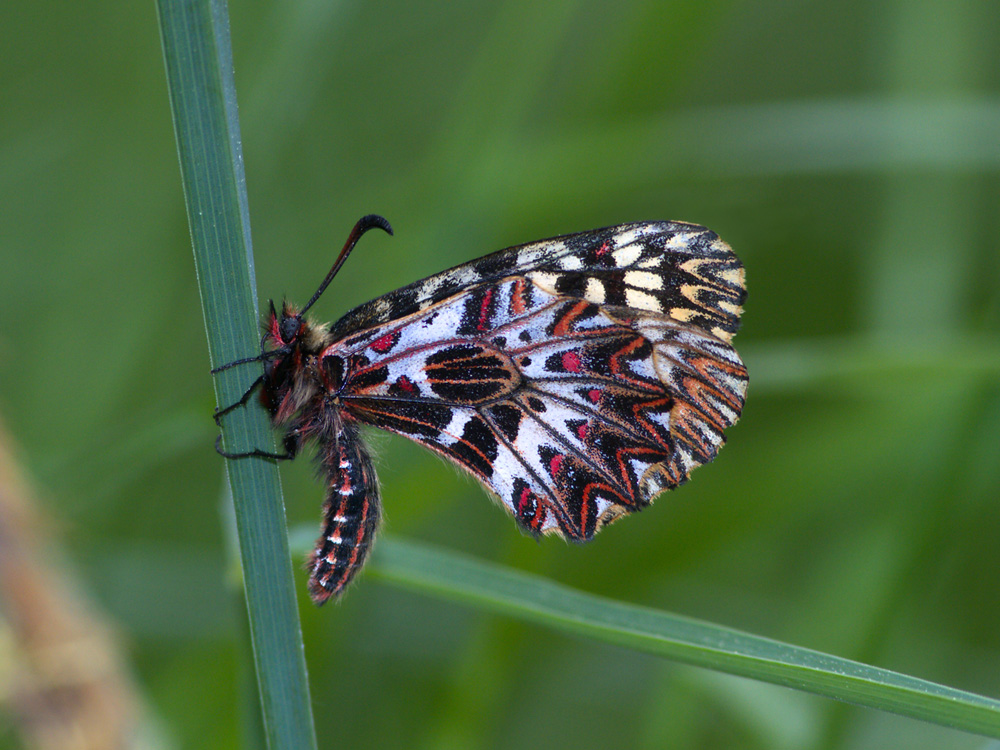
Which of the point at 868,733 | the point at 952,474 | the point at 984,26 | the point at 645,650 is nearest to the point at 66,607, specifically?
the point at 645,650

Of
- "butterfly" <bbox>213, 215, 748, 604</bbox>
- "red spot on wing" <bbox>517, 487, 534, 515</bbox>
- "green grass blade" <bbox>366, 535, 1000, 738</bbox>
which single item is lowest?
"green grass blade" <bbox>366, 535, 1000, 738</bbox>

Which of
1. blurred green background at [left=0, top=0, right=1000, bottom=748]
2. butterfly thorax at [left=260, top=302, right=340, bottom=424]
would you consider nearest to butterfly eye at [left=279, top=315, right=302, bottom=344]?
butterfly thorax at [left=260, top=302, right=340, bottom=424]

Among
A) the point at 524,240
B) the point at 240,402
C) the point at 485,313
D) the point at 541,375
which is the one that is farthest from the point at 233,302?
the point at 524,240

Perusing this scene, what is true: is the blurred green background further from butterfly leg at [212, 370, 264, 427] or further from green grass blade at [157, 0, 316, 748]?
butterfly leg at [212, 370, 264, 427]

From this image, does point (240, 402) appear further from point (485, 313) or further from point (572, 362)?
point (572, 362)

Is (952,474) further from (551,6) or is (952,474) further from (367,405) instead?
(551,6)

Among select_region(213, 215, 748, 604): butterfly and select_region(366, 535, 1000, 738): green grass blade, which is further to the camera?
select_region(213, 215, 748, 604): butterfly
